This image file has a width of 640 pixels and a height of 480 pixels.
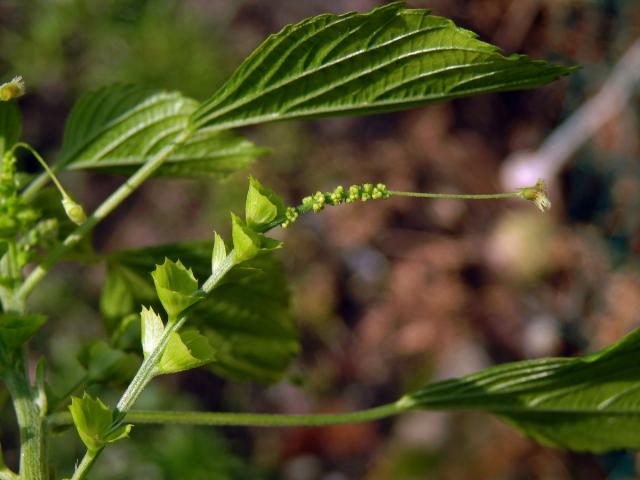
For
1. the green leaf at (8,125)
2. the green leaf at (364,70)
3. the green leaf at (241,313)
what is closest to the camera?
the green leaf at (364,70)

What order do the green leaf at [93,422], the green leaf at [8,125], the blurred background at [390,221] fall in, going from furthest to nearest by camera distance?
the blurred background at [390,221], the green leaf at [8,125], the green leaf at [93,422]

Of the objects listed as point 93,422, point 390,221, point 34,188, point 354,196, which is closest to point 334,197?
point 354,196

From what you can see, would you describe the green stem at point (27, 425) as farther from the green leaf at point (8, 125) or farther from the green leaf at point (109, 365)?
the green leaf at point (8, 125)

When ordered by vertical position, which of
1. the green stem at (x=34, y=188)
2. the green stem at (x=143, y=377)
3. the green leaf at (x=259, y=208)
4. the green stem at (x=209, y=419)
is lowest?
the green stem at (x=209, y=419)

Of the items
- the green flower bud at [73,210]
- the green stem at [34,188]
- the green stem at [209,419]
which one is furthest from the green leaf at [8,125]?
the green stem at [209,419]

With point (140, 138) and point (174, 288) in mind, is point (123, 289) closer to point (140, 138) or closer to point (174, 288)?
point (140, 138)

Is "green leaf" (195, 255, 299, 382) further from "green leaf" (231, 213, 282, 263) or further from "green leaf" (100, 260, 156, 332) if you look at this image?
"green leaf" (231, 213, 282, 263)
